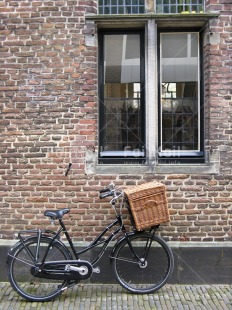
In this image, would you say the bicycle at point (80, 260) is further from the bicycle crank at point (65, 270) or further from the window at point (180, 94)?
the window at point (180, 94)

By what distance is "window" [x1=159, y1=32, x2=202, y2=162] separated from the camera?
628cm

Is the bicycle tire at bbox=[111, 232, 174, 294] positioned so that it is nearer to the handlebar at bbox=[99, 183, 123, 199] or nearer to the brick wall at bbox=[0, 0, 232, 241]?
the brick wall at bbox=[0, 0, 232, 241]

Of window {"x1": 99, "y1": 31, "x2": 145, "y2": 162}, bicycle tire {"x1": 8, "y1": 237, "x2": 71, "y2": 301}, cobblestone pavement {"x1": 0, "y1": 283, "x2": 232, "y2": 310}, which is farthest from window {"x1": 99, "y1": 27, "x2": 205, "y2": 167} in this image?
cobblestone pavement {"x1": 0, "y1": 283, "x2": 232, "y2": 310}

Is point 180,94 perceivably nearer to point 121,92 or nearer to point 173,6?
point 121,92

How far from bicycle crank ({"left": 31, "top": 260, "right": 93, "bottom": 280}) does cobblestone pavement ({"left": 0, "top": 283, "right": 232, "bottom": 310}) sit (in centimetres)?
30

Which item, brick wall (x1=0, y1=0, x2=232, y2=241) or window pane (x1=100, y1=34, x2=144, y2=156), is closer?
brick wall (x1=0, y1=0, x2=232, y2=241)

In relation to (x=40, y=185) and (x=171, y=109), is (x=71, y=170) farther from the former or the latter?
(x=171, y=109)

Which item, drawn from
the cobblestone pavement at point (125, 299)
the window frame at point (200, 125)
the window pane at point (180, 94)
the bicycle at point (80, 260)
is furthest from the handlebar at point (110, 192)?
the cobblestone pavement at point (125, 299)

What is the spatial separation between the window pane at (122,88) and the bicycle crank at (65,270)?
1807 millimetres

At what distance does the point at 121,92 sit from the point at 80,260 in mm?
2575

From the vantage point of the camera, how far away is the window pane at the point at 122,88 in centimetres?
630

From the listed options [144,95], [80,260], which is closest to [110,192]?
[80,260]

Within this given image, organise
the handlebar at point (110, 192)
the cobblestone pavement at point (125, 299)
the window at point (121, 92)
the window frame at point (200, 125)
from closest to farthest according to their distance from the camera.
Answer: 1. the cobblestone pavement at point (125, 299)
2. the handlebar at point (110, 192)
3. the window frame at point (200, 125)
4. the window at point (121, 92)

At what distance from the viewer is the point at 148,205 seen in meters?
5.48
